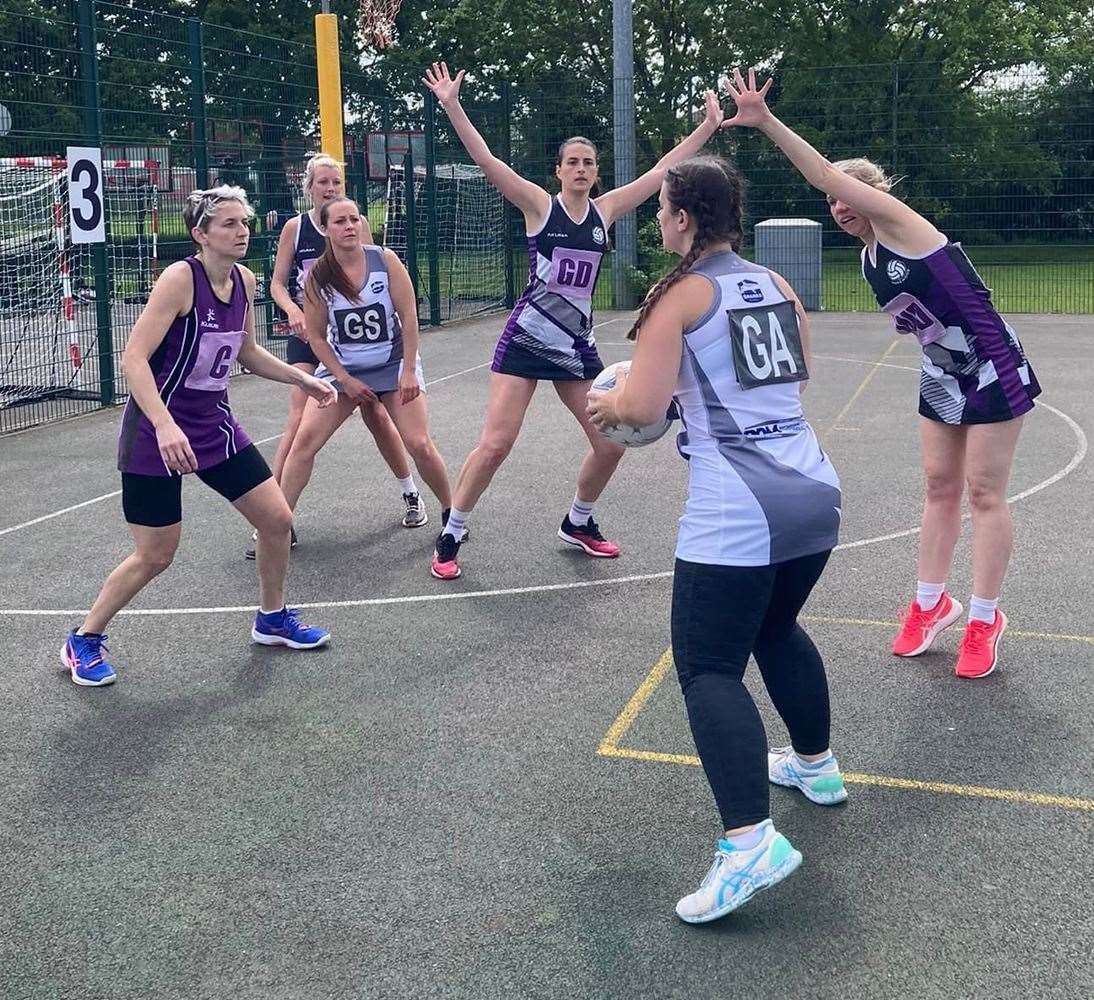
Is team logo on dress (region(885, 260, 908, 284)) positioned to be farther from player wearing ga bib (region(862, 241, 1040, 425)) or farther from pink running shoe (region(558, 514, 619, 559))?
pink running shoe (region(558, 514, 619, 559))

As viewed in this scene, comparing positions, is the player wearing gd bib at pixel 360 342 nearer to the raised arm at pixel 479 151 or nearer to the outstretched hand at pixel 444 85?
the raised arm at pixel 479 151

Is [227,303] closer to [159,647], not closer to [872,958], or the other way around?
[159,647]

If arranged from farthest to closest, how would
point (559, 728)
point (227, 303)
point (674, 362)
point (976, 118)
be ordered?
point (976, 118) → point (227, 303) → point (559, 728) → point (674, 362)

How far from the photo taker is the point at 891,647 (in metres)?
5.29

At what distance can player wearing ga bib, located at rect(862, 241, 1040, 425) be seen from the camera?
184 inches

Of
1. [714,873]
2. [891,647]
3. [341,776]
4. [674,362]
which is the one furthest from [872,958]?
[891,647]

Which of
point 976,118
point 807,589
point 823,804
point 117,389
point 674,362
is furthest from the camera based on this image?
point 976,118

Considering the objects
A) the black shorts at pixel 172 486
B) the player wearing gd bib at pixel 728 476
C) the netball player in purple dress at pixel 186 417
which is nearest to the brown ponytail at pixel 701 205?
the player wearing gd bib at pixel 728 476

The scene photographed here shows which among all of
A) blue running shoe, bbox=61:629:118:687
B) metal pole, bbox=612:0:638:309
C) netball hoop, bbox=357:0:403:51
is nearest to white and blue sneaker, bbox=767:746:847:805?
blue running shoe, bbox=61:629:118:687

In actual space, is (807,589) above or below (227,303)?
below

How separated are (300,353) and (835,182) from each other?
13.2 feet

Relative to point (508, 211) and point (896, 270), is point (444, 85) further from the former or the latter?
point (508, 211)

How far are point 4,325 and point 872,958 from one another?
34.0 feet

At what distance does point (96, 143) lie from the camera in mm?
11320
